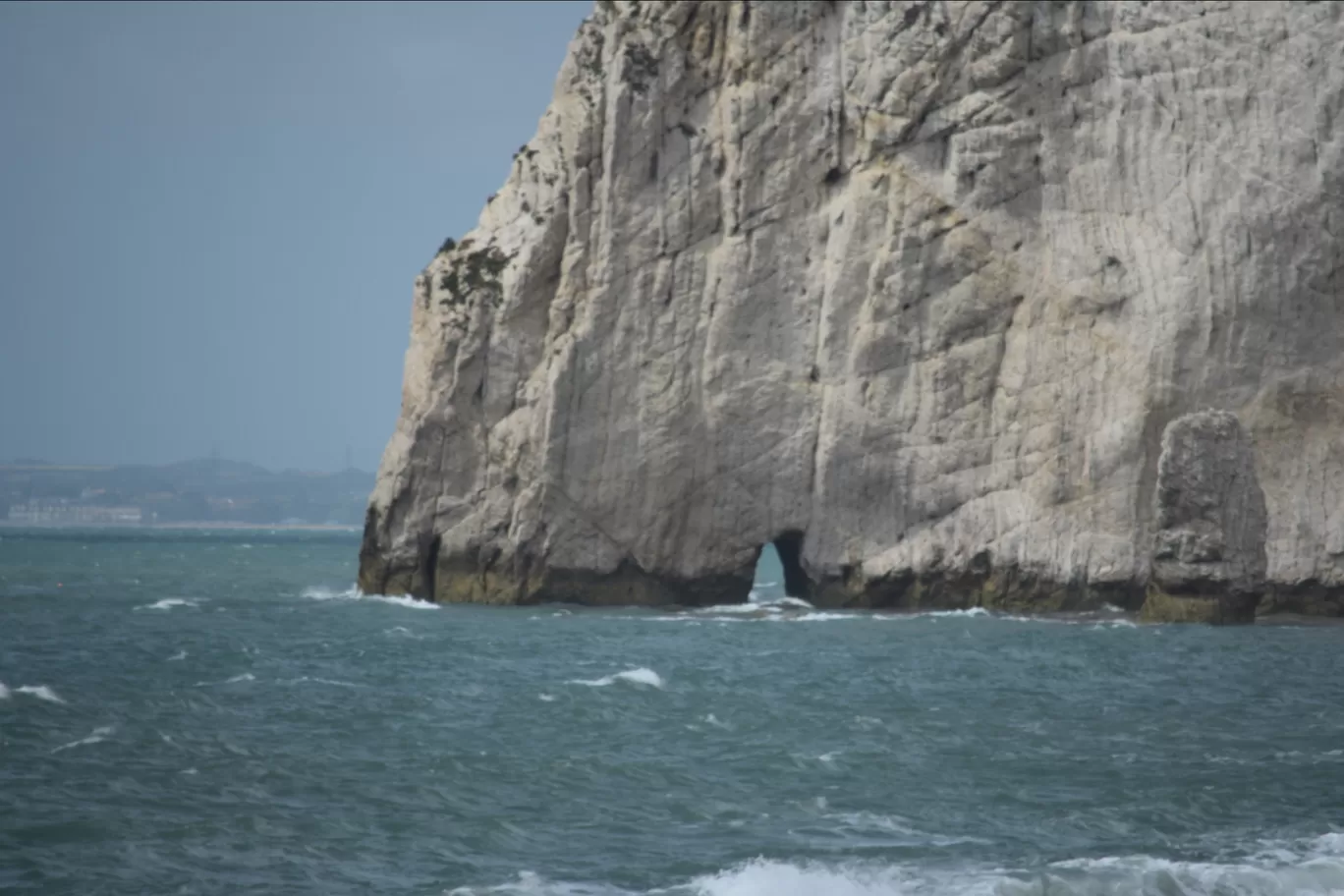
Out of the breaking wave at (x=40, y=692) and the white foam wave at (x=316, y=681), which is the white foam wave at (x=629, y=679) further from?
the breaking wave at (x=40, y=692)

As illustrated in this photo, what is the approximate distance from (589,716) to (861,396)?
760 inches

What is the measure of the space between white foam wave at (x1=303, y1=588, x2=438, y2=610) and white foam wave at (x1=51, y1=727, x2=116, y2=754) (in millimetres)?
20255

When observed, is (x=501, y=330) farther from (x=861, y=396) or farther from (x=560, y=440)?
(x=861, y=396)

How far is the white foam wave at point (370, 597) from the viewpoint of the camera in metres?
45.2

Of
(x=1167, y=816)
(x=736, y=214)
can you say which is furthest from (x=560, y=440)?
(x=1167, y=816)

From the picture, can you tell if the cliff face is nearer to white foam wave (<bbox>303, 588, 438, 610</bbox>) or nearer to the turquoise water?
white foam wave (<bbox>303, 588, 438, 610</bbox>)

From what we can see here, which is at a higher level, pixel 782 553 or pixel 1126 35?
pixel 1126 35

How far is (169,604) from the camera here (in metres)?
47.2

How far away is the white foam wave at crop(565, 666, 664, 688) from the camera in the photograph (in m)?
29.6

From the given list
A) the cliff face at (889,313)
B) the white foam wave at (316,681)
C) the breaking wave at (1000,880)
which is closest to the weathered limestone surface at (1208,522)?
the cliff face at (889,313)

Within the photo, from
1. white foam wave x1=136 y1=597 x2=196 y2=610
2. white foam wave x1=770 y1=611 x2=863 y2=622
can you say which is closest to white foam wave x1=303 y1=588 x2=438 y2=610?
white foam wave x1=136 y1=597 x2=196 y2=610

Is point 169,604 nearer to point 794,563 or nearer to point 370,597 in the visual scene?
point 370,597

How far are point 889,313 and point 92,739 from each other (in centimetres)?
2527

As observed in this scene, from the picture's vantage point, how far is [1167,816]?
19844mm
